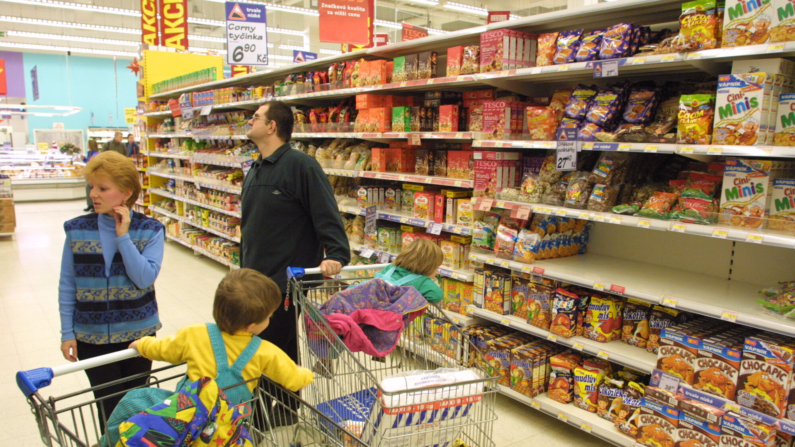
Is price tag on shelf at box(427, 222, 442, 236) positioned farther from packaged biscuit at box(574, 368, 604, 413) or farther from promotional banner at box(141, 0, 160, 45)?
promotional banner at box(141, 0, 160, 45)

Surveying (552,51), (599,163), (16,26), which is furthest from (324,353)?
(16,26)

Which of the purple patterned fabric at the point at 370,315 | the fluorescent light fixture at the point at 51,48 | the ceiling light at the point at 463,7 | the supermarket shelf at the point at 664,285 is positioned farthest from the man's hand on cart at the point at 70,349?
the fluorescent light fixture at the point at 51,48

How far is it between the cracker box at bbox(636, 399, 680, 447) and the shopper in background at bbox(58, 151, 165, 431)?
243 centimetres

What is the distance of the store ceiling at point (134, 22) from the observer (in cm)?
1460

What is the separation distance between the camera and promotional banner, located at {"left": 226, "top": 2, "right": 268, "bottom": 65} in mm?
7512

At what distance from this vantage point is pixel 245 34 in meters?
7.69

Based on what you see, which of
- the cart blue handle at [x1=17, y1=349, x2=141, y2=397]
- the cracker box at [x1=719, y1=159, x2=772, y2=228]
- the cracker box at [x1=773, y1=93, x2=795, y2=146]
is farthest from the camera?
the cracker box at [x1=719, y1=159, x2=772, y2=228]

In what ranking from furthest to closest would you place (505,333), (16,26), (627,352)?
(16,26)
(505,333)
(627,352)

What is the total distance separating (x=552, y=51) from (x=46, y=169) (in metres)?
15.0

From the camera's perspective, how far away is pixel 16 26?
682 inches

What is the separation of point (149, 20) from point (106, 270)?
8.11m

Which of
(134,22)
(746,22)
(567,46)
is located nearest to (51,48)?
(134,22)

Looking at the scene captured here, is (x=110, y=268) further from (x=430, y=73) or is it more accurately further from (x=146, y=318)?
(x=430, y=73)

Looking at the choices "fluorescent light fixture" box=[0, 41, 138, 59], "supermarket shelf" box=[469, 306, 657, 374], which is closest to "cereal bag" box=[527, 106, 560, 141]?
"supermarket shelf" box=[469, 306, 657, 374]
